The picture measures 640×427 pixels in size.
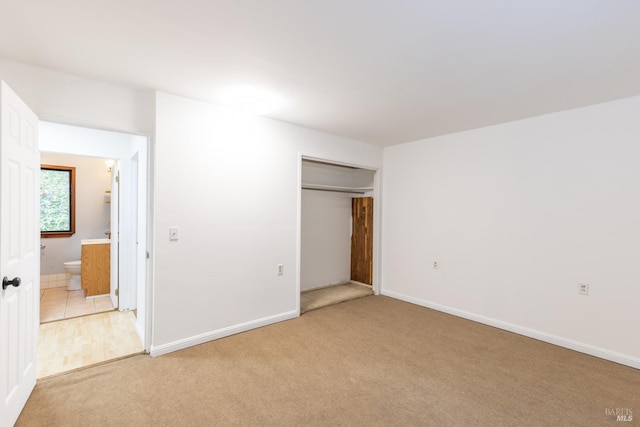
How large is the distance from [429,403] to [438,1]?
252cm

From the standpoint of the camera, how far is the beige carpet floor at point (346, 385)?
2033mm

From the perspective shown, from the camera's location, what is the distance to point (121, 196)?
4.02m

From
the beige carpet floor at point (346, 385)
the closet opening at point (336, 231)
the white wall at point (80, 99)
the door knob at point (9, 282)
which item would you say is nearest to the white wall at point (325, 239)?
the closet opening at point (336, 231)

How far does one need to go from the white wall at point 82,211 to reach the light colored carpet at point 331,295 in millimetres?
4020

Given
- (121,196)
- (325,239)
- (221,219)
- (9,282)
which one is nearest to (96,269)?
(121,196)

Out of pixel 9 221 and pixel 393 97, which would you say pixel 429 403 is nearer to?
pixel 393 97

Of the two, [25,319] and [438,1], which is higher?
[438,1]

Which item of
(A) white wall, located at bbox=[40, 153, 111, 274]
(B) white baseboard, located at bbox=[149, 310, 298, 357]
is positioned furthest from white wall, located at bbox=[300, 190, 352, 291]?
(A) white wall, located at bbox=[40, 153, 111, 274]

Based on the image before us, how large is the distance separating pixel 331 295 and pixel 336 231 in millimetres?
1179

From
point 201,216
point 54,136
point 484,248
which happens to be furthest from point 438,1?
point 54,136

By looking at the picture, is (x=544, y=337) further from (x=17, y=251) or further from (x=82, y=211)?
(x=82, y=211)

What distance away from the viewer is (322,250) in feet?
17.4

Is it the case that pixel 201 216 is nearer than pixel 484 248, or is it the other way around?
pixel 201 216

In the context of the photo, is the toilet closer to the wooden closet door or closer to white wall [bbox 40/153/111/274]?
white wall [bbox 40/153/111/274]
